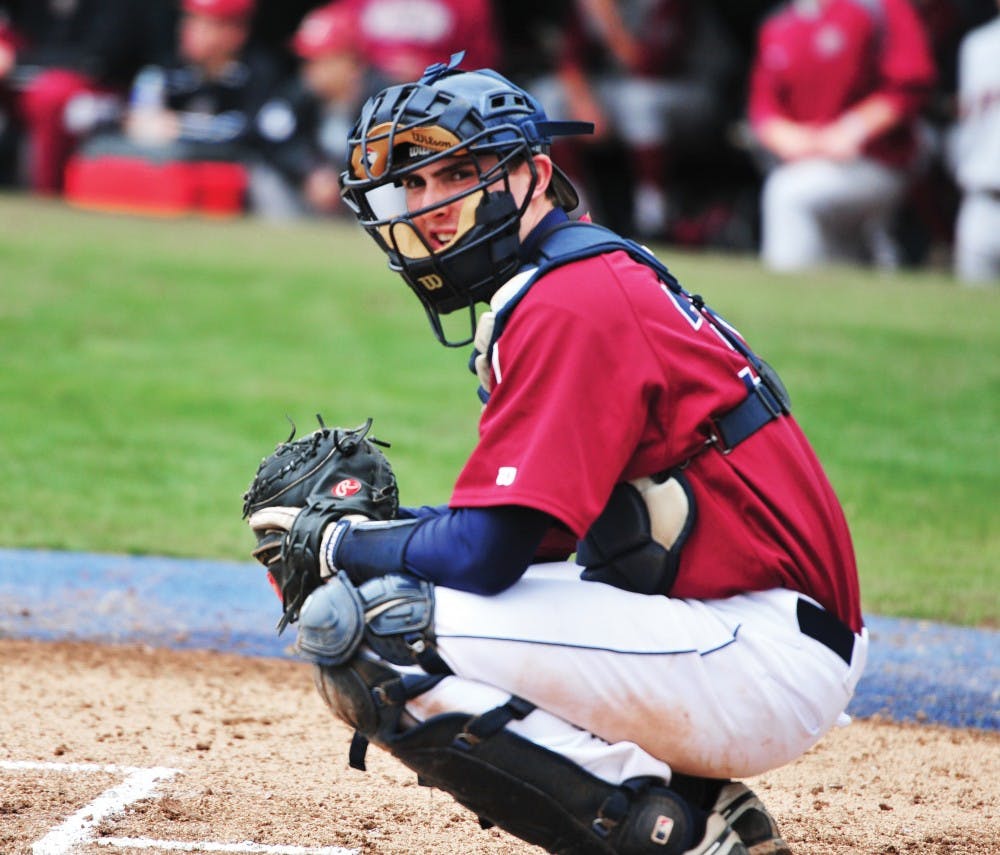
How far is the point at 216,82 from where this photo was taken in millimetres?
12938

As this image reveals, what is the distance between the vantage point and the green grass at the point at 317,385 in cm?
572

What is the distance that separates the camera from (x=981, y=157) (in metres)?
10.3

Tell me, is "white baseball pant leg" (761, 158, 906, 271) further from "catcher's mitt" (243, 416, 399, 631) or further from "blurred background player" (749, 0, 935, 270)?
"catcher's mitt" (243, 416, 399, 631)

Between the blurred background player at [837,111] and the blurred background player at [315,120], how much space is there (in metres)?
2.98

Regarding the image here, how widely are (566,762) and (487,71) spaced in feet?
4.09

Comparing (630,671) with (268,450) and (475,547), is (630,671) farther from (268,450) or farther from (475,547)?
(268,450)

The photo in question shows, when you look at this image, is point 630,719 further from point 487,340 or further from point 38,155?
point 38,155

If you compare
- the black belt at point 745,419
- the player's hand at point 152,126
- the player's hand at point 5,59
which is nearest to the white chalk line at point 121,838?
the black belt at point 745,419

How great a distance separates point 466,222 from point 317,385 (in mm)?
4888

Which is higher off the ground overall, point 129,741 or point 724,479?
point 724,479

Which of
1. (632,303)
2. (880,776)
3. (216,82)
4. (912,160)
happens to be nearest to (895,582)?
(880,776)

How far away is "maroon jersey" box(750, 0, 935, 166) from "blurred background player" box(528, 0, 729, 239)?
1499mm

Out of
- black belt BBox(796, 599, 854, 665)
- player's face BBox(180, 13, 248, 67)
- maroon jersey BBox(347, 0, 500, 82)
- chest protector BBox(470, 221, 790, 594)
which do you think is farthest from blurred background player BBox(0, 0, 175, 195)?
black belt BBox(796, 599, 854, 665)

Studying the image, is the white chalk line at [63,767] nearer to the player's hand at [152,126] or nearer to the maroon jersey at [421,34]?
the maroon jersey at [421,34]
